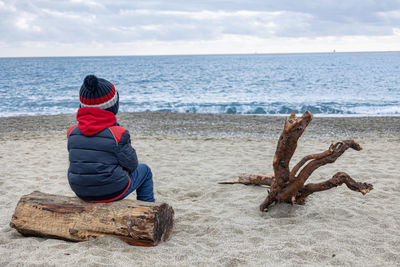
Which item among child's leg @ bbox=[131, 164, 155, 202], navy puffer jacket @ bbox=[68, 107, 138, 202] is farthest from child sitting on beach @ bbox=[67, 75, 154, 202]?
child's leg @ bbox=[131, 164, 155, 202]

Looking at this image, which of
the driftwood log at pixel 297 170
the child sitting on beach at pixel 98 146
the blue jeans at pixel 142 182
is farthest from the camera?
the driftwood log at pixel 297 170

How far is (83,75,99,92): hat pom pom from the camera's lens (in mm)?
3178

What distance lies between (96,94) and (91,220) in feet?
3.91

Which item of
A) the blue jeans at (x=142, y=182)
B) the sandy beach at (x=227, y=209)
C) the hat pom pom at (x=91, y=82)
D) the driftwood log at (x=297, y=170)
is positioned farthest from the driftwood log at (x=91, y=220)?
the driftwood log at (x=297, y=170)

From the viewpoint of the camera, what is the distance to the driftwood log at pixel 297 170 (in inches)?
153

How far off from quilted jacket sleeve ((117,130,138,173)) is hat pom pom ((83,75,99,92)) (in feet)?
1.66

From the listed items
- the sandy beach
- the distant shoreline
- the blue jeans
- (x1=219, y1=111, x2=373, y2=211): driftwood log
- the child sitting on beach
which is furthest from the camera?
the distant shoreline

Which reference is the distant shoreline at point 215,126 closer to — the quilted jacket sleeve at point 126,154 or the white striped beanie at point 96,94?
the quilted jacket sleeve at point 126,154

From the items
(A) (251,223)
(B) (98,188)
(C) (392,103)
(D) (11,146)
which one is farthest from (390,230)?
(C) (392,103)

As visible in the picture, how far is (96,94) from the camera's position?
325 cm

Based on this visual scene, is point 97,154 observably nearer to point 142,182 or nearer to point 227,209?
point 142,182

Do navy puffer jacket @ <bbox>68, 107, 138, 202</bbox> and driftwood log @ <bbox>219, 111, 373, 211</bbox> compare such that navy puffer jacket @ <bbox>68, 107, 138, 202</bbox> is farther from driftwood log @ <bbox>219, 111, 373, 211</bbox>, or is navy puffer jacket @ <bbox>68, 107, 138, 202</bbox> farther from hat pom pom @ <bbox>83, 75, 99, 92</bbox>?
driftwood log @ <bbox>219, 111, 373, 211</bbox>

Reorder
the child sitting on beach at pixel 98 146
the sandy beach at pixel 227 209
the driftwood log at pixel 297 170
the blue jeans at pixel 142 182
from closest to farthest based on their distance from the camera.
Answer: the sandy beach at pixel 227 209, the child sitting on beach at pixel 98 146, the blue jeans at pixel 142 182, the driftwood log at pixel 297 170

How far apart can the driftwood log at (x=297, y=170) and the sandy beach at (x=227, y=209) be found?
187 mm
